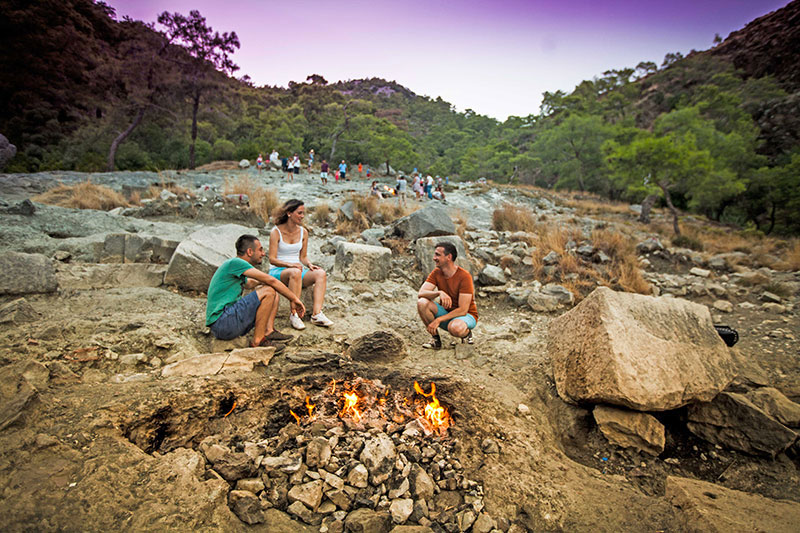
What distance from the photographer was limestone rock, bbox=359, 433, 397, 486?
1878 millimetres

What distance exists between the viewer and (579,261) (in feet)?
21.4

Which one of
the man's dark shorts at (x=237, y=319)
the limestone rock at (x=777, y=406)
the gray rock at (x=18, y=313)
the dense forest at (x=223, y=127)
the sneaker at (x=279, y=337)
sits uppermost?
the dense forest at (x=223, y=127)

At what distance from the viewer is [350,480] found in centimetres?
183

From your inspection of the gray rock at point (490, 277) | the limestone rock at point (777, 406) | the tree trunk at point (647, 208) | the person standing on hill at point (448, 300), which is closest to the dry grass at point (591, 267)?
the gray rock at point (490, 277)

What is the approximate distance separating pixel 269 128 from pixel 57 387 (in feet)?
96.3

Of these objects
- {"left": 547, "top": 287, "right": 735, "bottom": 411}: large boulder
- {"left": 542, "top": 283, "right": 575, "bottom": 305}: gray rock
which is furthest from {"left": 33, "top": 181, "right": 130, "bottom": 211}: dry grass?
{"left": 547, "top": 287, "right": 735, "bottom": 411}: large boulder

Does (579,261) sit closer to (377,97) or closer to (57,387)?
(57,387)

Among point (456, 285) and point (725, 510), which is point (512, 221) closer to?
point (456, 285)

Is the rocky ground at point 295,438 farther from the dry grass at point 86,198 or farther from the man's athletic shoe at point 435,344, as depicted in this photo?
the dry grass at point 86,198

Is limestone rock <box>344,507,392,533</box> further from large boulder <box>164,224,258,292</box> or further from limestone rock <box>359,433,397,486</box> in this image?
large boulder <box>164,224,258,292</box>

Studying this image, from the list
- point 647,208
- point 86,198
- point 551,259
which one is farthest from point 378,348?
point 647,208

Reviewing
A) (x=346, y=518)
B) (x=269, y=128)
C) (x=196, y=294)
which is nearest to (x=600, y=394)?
(x=346, y=518)

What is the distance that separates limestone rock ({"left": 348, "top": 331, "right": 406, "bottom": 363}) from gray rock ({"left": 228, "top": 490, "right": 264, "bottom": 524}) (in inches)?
60.4

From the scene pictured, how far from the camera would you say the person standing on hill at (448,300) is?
11.2 feet
